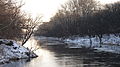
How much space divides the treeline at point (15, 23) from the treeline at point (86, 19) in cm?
2125

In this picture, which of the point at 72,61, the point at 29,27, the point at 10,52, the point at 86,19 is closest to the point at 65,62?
the point at 72,61

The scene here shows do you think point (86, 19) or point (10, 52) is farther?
point (86, 19)

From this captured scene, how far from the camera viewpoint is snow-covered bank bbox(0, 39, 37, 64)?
3215 cm

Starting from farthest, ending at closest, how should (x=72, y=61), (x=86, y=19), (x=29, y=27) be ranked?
(x=86, y=19) → (x=29, y=27) → (x=72, y=61)

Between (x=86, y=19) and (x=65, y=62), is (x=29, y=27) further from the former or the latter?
(x=86, y=19)

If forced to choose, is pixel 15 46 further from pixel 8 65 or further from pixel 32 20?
pixel 32 20

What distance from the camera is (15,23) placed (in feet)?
112

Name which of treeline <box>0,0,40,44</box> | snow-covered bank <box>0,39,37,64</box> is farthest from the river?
treeline <box>0,0,40,44</box>

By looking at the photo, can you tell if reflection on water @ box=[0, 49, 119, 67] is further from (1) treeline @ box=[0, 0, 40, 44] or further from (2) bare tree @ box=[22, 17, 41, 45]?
(2) bare tree @ box=[22, 17, 41, 45]

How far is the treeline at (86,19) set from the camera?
7156 cm

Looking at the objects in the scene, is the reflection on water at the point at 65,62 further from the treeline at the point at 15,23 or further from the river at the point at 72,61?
the treeline at the point at 15,23

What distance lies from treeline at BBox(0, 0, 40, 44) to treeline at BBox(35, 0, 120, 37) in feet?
69.7

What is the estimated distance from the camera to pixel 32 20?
1945 inches

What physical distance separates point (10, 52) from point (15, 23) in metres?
3.42
